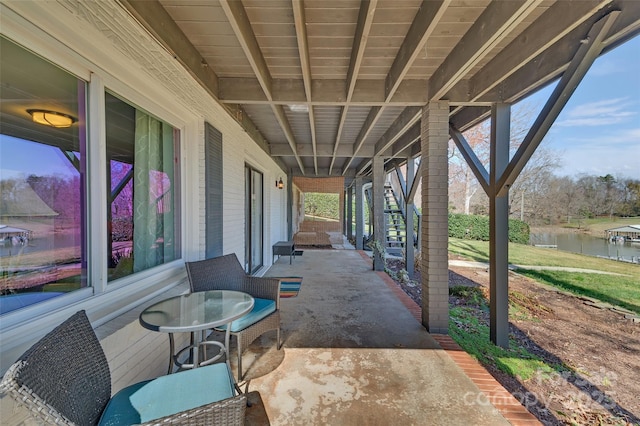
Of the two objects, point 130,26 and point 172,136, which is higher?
point 130,26

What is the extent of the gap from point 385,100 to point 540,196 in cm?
1528

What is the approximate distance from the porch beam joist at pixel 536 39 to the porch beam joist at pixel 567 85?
164 millimetres

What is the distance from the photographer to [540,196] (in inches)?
539

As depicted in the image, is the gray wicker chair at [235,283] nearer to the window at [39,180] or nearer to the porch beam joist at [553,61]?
the window at [39,180]

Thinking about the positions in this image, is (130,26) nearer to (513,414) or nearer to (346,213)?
(513,414)

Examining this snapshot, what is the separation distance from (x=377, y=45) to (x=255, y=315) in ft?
→ 8.91

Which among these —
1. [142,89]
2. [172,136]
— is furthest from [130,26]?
[172,136]

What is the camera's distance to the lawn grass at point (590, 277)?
595 centimetres

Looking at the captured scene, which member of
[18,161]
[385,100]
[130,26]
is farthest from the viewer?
[385,100]

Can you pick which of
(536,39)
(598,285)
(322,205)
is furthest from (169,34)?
(322,205)

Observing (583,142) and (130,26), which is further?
(583,142)

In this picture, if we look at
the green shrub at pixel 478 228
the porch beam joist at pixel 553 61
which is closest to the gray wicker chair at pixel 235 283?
the porch beam joist at pixel 553 61

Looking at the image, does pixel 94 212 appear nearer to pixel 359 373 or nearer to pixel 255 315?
pixel 255 315

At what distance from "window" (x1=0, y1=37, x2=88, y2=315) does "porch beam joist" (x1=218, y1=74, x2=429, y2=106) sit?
165cm
